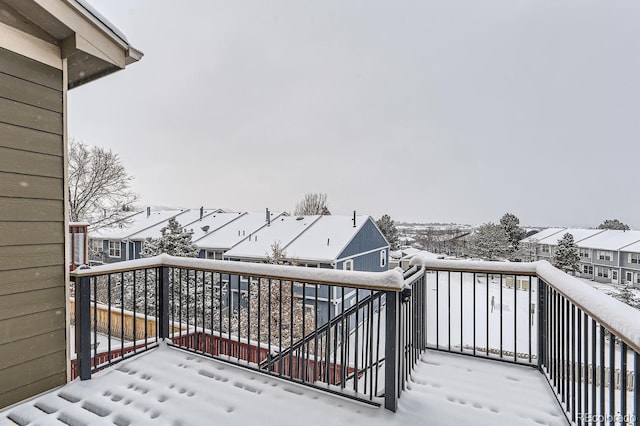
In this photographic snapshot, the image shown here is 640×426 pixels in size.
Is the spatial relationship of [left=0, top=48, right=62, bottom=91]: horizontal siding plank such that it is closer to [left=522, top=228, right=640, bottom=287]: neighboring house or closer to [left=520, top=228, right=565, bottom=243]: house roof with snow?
[left=522, top=228, right=640, bottom=287]: neighboring house

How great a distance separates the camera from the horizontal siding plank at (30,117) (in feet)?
6.68

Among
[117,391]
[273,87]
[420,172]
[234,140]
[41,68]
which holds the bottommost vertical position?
[117,391]

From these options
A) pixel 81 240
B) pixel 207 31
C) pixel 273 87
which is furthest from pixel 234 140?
pixel 81 240

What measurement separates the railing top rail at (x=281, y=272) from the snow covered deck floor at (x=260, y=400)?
808 millimetres

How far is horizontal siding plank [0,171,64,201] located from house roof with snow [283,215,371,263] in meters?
9.77

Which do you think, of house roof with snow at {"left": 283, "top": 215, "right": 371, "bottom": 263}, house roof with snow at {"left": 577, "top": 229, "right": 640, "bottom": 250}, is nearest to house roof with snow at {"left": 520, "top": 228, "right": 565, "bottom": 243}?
house roof with snow at {"left": 577, "top": 229, "right": 640, "bottom": 250}

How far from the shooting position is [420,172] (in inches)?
824

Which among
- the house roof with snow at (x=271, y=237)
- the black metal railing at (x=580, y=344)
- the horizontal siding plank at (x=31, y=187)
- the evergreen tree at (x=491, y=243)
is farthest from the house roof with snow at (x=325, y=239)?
the evergreen tree at (x=491, y=243)

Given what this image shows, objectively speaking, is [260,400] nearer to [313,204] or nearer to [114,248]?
[114,248]

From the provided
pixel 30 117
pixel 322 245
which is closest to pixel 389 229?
pixel 322 245

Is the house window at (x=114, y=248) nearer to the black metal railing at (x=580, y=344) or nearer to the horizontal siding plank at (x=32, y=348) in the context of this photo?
the horizontal siding plank at (x=32, y=348)

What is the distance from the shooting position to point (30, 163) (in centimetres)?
215

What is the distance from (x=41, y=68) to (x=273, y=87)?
37.6 feet

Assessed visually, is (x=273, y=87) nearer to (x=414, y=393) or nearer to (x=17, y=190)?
(x=17, y=190)
